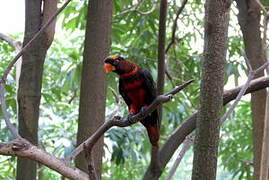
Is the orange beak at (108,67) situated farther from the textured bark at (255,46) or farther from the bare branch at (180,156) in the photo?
the textured bark at (255,46)

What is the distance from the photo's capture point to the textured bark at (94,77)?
2215mm

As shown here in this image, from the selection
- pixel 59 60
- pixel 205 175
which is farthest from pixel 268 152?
pixel 59 60

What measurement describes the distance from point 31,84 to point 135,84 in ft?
1.69

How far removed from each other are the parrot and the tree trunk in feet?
2.54

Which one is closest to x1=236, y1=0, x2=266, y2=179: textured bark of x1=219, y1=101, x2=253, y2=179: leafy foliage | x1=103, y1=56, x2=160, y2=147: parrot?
x1=103, y1=56, x2=160, y2=147: parrot

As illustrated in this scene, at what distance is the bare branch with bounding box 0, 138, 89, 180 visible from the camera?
161cm

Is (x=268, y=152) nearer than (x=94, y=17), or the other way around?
(x=268, y=152)

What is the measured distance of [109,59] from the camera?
219 centimetres

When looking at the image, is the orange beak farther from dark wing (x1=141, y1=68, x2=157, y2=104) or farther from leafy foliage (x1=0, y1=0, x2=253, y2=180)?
leafy foliage (x1=0, y1=0, x2=253, y2=180)

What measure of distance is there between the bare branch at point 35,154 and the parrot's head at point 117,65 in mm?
673

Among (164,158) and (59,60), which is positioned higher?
(59,60)

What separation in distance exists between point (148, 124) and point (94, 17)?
634 millimetres

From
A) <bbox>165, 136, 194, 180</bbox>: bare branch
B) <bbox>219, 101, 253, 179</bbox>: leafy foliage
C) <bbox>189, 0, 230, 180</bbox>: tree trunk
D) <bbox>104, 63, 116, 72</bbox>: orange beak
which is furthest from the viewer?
<bbox>219, 101, 253, 179</bbox>: leafy foliage

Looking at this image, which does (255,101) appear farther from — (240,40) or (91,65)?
(240,40)
